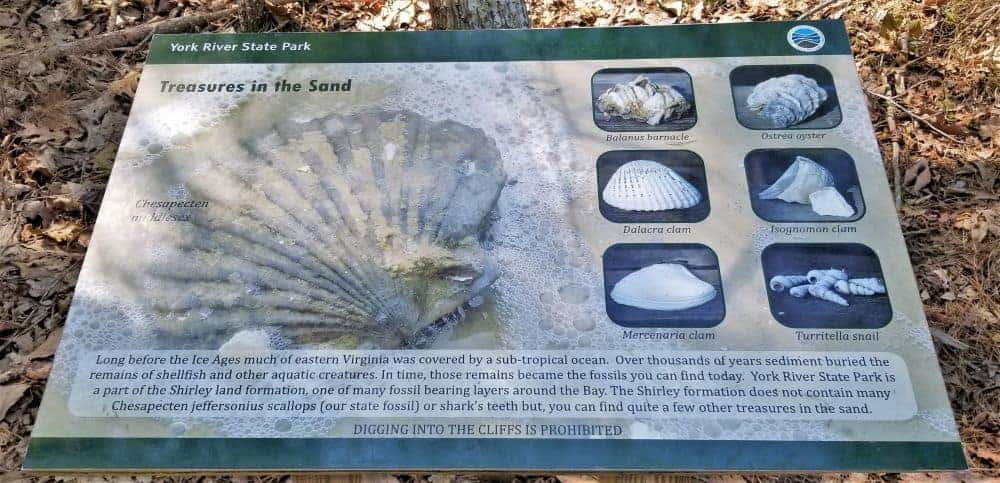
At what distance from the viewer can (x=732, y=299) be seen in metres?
1.61

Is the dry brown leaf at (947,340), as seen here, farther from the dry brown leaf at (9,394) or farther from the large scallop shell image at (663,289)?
the dry brown leaf at (9,394)

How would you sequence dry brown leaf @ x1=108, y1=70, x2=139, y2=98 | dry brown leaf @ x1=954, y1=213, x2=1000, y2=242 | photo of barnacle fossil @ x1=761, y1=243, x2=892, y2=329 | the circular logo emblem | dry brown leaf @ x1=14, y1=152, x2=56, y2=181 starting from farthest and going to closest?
dry brown leaf @ x1=108, y1=70, x2=139, y2=98, dry brown leaf @ x1=14, y1=152, x2=56, y2=181, dry brown leaf @ x1=954, y1=213, x2=1000, y2=242, the circular logo emblem, photo of barnacle fossil @ x1=761, y1=243, x2=892, y2=329

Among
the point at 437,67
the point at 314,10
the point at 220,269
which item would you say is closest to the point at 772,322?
the point at 437,67

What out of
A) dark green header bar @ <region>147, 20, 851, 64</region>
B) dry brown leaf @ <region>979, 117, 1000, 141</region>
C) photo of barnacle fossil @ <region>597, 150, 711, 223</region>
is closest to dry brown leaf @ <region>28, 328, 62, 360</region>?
dark green header bar @ <region>147, 20, 851, 64</region>

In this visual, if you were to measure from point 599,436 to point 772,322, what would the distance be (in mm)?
493

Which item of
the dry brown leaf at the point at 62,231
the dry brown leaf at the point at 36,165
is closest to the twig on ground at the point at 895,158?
the dry brown leaf at the point at 62,231

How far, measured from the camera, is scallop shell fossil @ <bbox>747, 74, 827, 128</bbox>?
1.84 meters

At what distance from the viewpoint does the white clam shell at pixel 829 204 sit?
5.65 feet

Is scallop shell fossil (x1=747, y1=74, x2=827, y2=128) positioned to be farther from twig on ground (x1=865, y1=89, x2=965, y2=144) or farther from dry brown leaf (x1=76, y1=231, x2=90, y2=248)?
dry brown leaf (x1=76, y1=231, x2=90, y2=248)

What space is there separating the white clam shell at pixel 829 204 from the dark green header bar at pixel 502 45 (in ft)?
1.50

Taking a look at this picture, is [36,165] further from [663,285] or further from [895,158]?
[895,158]

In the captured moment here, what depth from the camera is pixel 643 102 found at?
6.06 feet

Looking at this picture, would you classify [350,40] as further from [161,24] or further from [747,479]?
[747,479]

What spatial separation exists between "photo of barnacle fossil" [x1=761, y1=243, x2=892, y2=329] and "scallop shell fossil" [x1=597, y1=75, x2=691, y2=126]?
18.1 inches
